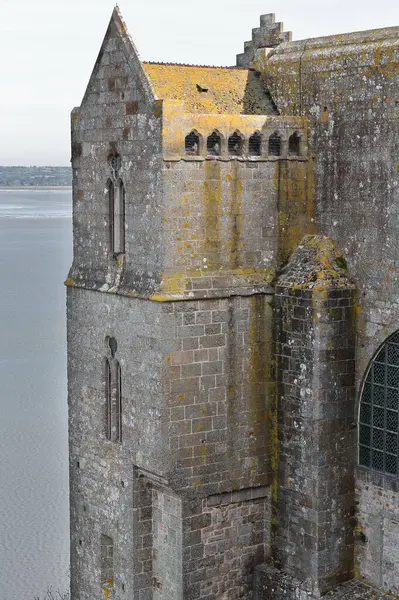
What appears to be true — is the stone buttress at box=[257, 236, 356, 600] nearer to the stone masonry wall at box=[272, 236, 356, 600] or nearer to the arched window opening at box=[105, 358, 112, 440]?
the stone masonry wall at box=[272, 236, 356, 600]

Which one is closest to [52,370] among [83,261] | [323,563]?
[83,261]

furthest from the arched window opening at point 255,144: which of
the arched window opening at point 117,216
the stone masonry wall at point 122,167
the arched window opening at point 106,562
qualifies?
Answer: the arched window opening at point 106,562

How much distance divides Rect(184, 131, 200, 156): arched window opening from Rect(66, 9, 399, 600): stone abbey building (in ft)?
0.08

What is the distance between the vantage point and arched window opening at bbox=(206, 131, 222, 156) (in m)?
16.6

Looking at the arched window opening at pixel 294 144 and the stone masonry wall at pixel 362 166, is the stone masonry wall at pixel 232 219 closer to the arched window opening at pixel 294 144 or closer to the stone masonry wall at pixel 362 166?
the arched window opening at pixel 294 144

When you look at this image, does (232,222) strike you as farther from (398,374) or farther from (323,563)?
(323,563)

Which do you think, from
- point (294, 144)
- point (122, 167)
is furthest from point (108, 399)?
point (294, 144)

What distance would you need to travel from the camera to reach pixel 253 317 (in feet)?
55.9

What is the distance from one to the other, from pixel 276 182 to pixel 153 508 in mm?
5270

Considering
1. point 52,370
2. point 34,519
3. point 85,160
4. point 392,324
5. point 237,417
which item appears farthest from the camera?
point 52,370

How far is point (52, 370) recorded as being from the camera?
42656mm

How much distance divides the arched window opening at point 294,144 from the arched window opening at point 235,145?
838mm

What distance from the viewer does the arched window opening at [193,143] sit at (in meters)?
16.4

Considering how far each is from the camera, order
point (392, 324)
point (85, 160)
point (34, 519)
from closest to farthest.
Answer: point (392, 324), point (85, 160), point (34, 519)
